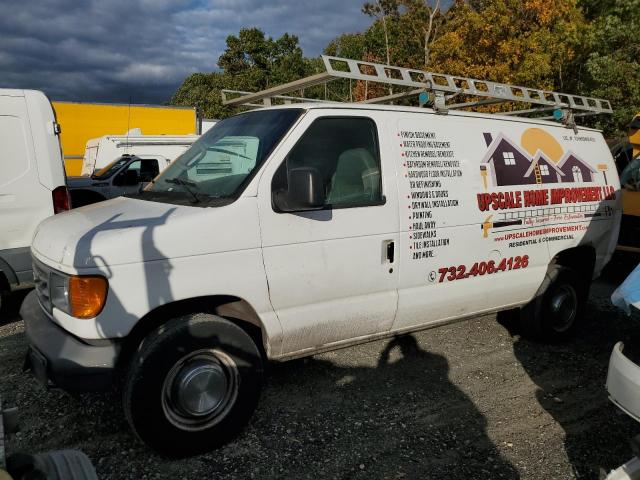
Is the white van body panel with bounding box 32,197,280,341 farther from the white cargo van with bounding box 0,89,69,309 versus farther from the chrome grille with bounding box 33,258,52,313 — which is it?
the white cargo van with bounding box 0,89,69,309

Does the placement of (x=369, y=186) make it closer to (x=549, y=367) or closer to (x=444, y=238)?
(x=444, y=238)

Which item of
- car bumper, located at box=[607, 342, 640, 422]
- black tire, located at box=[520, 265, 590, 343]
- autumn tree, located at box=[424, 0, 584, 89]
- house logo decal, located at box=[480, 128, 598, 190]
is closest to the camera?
car bumper, located at box=[607, 342, 640, 422]

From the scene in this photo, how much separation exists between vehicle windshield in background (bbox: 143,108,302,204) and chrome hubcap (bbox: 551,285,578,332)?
3.10 metres

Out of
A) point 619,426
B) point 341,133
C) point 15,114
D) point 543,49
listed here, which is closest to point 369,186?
point 341,133

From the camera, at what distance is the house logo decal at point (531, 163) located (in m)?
4.26

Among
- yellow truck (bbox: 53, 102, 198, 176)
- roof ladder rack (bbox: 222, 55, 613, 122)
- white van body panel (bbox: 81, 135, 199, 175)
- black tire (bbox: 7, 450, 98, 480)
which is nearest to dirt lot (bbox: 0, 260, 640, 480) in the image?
black tire (bbox: 7, 450, 98, 480)

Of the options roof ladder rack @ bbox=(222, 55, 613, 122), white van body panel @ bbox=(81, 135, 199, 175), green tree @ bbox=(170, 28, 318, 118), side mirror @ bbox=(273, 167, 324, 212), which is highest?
green tree @ bbox=(170, 28, 318, 118)

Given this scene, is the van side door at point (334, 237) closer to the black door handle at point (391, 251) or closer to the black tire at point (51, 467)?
the black door handle at point (391, 251)

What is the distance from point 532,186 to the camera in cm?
445

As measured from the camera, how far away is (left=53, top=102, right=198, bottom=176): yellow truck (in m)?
18.5

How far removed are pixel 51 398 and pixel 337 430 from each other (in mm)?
2210

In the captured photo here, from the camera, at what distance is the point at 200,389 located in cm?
309

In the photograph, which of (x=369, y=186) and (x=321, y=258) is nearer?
(x=321, y=258)

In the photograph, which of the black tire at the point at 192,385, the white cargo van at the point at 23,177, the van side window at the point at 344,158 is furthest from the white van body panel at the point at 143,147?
the black tire at the point at 192,385
